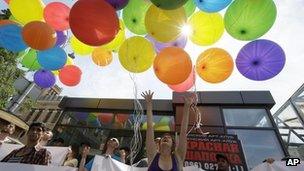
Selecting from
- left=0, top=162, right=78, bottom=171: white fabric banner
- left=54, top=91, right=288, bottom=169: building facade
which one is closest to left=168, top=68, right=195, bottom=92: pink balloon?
left=0, top=162, right=78, bottom=171: white fabric banner

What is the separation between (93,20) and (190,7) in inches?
65.4

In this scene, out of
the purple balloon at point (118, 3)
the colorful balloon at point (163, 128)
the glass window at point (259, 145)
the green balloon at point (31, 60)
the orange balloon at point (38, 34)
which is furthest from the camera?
the colorful balloon at point (163, 128)

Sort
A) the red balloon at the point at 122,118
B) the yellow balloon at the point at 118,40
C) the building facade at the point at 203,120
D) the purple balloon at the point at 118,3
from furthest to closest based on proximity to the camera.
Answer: the red balloon at the point at 122,118, the building facade at the point at 203,120, the yellow balloon at the point at 118,40, the purple balloon at the point at 118,3

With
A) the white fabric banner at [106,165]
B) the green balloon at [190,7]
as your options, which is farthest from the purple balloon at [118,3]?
the white fabric banner at [106,165]

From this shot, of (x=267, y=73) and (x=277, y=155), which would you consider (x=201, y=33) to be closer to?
(x=267, y=73)

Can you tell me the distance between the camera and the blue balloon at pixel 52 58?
4191mm

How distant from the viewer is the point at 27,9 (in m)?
3.83

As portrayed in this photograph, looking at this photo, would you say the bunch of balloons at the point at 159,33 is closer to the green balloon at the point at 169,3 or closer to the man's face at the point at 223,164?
the green balloon at the point at 169,3

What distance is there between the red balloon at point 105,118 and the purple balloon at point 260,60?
7.03m

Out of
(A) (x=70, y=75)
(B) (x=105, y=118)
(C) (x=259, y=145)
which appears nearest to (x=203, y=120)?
(C) (x=259, y=145)

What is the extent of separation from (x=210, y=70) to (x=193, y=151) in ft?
9.74

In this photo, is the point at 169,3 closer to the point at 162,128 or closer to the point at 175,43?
the point at 175,43

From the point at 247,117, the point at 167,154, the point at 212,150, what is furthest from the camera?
the point at 247,117

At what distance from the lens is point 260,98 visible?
8.81m
